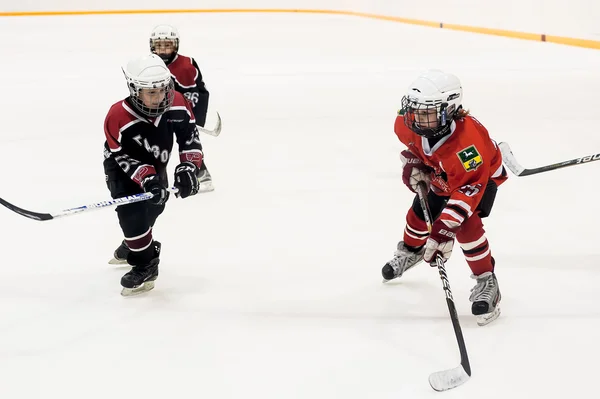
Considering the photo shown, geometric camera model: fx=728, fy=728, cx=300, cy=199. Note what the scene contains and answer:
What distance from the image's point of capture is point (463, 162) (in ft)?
6.77

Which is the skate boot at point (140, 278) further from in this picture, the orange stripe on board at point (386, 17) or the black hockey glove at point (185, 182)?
the orange stripe on board at point (386, 17)

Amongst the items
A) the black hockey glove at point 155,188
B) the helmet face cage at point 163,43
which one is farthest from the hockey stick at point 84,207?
the helmet face cage at point 163,43

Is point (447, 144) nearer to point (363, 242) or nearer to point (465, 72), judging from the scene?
point (363, 242)

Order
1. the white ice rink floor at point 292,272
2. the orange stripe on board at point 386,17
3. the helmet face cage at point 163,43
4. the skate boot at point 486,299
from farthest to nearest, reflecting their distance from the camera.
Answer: the orange stripe on board at point 386,17 → the helmet face cage at point 163,43 → the skate boot at point 486,299 → the white ice rink floor at point 292,272

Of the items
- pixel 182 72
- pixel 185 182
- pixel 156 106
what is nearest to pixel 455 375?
pixel 185 182

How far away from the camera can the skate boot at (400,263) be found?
2488 mm

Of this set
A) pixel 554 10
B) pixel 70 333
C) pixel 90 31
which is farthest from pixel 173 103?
pixel 90 31

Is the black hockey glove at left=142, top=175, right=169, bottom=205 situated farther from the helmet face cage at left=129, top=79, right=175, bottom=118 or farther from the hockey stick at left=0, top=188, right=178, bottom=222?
the helmet face cage at left=129, top=79, right=175, bottom=118

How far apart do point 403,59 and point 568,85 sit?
2904mm

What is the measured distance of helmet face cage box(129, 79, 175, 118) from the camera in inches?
89.3

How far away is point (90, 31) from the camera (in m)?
13.3

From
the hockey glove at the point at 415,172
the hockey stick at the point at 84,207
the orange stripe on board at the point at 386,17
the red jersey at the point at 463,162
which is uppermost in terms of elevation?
the red jersey at the point at 463,162

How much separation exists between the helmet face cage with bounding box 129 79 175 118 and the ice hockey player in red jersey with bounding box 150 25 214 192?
56.8 inches

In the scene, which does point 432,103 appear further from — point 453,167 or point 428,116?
point 453,167
